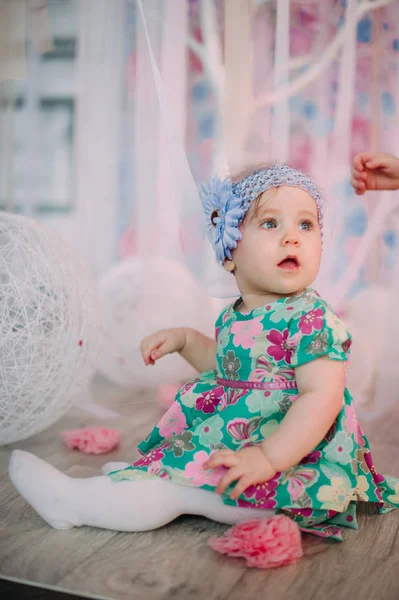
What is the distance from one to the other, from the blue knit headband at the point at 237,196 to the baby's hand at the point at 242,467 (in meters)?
0.35

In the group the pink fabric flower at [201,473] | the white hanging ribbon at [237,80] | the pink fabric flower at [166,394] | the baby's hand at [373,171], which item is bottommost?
the pink fabric flower at [166,394]

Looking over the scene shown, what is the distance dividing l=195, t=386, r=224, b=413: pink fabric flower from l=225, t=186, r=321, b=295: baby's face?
184 mm

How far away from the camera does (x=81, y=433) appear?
144cm

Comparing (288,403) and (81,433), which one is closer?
(288,403)

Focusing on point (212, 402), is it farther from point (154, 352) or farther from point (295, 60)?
point (295, 60)

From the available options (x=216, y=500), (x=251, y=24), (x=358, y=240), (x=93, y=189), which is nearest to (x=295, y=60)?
(x=251, y=24)

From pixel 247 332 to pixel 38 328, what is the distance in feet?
1.54

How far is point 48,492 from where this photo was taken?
0.96 metres

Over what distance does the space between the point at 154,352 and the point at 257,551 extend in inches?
16.4

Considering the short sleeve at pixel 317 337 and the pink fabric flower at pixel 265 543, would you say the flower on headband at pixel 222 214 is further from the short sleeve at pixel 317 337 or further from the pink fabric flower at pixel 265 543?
the pink fabric flower at pixel 265 543

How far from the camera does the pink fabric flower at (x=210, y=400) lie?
1.09 metres

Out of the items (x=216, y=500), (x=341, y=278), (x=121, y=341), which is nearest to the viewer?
(x=216, y=500)

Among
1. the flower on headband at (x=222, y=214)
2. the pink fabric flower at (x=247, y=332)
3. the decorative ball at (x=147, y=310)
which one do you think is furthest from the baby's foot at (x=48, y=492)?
the decorative ball at (x=147, y=310)

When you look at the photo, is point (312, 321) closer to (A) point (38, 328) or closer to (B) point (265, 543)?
(B) point (265, 543)
